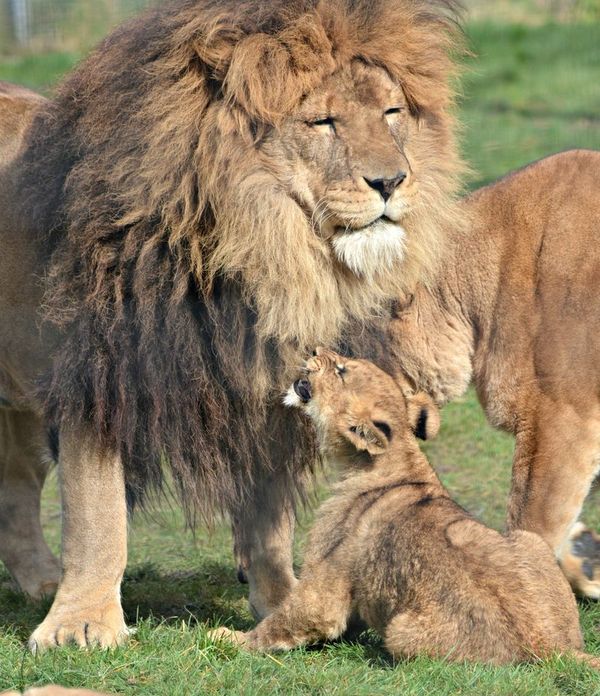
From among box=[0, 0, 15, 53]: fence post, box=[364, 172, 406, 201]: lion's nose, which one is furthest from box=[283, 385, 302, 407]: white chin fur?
box=[0, 0, 15, 53]: fence post

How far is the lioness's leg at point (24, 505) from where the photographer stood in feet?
17.0

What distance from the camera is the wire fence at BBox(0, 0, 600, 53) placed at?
12.1m

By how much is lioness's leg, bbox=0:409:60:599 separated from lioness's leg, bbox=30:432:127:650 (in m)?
0.91

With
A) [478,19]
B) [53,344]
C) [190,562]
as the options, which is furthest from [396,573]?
[478,19]

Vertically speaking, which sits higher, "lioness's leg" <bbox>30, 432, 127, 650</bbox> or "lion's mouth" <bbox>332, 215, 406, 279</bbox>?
"lion's mouth" <bbox>332, 215, 406, 279</bbox>

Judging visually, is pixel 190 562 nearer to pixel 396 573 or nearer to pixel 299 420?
pixel 299 420

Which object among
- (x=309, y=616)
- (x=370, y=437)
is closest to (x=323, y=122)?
(x=370, y=437)

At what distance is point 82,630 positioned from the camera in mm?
4125

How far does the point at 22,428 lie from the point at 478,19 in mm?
11887

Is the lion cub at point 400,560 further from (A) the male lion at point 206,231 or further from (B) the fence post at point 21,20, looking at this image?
(B) the fence post at point 21,20

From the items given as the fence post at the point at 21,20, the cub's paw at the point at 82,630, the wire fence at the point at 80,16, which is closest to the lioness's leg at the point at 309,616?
the cub's paw at the point at 82,630

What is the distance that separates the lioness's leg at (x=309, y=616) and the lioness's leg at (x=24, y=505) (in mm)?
1352

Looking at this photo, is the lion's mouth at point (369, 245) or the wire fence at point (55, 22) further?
the wire fence at point (55, 22)

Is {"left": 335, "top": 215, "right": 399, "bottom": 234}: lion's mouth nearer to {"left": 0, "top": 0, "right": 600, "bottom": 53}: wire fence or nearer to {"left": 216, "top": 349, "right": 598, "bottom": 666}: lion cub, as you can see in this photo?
{"left": 216, "top": 349, "right": 598, "bottom": 666}: lion cub
